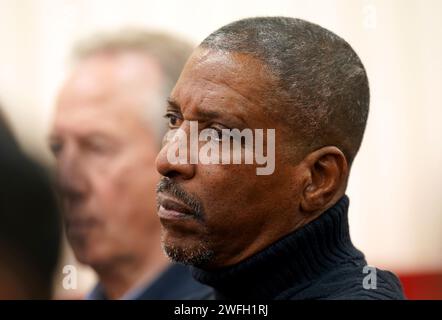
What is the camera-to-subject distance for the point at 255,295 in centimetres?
119

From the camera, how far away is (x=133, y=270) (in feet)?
6.07

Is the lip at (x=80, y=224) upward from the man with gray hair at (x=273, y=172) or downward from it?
upward

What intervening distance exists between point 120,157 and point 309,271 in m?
0.82

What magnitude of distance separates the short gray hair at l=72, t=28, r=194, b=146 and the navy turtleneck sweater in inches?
28.8

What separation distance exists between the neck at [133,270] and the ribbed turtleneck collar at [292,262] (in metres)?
0.59

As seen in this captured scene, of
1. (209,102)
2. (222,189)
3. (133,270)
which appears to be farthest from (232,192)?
(133,270)

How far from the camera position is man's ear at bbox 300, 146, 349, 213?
1165 mm

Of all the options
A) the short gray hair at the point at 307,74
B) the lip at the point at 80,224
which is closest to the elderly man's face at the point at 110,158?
the lip at the point at 80,224

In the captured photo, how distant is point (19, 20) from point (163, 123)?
68 cm

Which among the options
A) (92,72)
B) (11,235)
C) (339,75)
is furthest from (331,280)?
(11,235)

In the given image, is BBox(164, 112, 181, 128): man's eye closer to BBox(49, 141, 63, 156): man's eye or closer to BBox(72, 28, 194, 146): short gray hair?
BBox(72, 28, 194, 146): short gray hair

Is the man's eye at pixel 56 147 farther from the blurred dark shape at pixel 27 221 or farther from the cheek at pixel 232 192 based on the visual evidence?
the cheek at pixel 232 192

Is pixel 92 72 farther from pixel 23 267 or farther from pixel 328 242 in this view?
pixel 328 242

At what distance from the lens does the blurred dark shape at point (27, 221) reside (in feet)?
6.84
